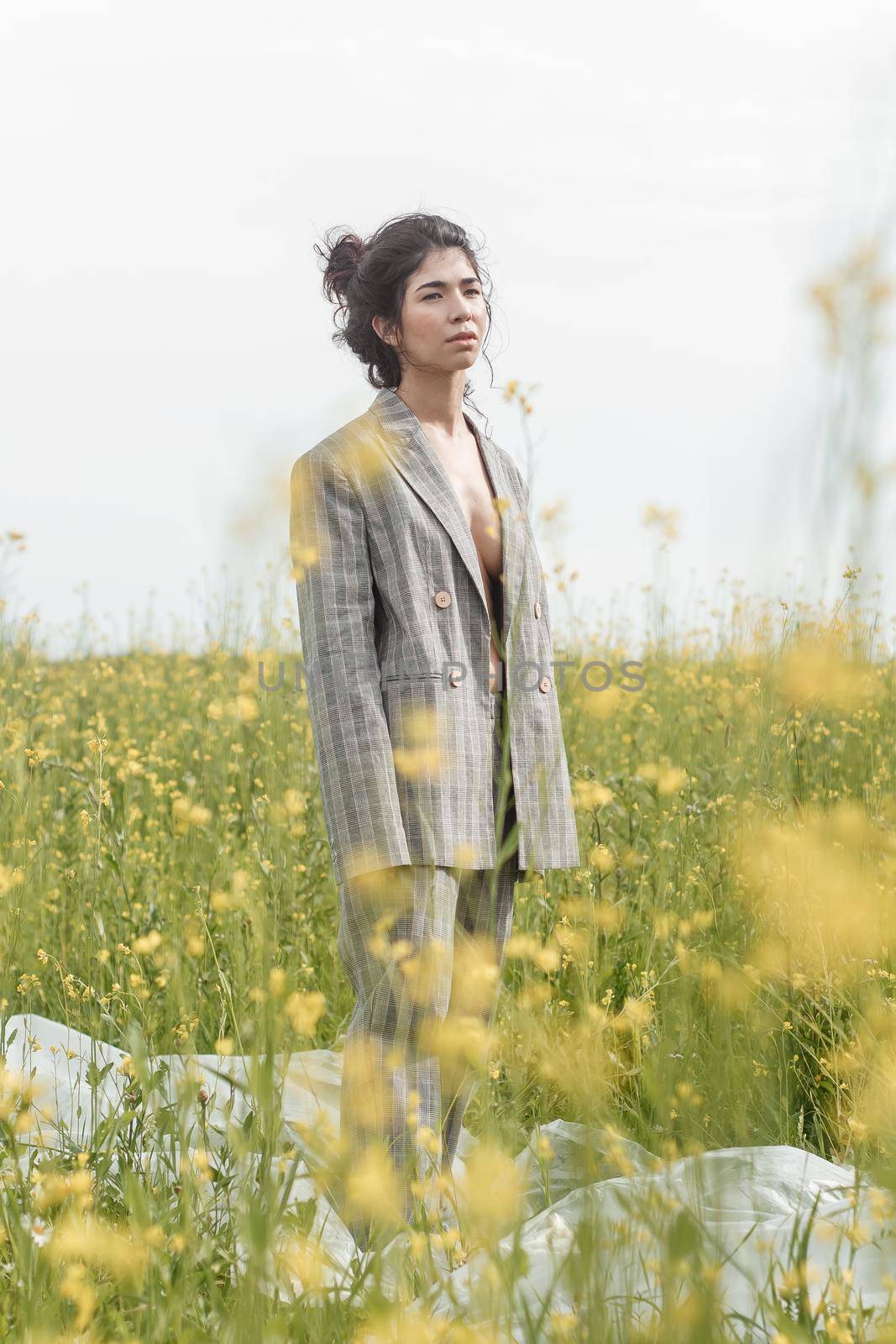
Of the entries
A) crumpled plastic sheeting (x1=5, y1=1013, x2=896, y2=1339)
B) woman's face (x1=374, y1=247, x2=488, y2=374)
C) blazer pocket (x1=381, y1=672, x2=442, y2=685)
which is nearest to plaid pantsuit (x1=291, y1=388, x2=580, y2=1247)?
blazer pocket (x1=381, y1=672, x2=442, y2=685)

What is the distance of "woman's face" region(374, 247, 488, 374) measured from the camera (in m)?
2.31

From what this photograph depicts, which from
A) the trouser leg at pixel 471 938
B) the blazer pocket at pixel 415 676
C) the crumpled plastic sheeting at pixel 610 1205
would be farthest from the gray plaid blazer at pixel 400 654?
the crumpled plastic sheeting at pixel 610 1205

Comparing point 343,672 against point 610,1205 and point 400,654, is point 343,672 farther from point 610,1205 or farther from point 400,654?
point 610,1205

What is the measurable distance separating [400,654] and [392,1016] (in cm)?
66

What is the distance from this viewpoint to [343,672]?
2.15 metres

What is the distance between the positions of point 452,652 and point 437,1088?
2.73 feet

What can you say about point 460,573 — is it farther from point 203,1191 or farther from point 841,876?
point 203,1191

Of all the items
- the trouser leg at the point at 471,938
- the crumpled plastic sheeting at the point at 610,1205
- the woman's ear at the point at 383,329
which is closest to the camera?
the crumpled plastic sheeting at the point at 610,1205

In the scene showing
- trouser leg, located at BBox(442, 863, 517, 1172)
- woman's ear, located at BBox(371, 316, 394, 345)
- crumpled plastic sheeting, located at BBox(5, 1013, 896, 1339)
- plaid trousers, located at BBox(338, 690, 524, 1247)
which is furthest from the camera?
woman's ear, located at BBox(371, 316, 394, 345)

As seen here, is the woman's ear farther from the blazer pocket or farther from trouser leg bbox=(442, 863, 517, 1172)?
trouser leg bbox=(442, 863, 517, 1172)

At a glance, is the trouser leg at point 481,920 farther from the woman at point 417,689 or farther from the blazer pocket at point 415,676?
the blazer pocket at point 415,676

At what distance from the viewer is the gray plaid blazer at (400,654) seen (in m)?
2.14

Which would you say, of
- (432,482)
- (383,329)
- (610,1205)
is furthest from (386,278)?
(610,1205)

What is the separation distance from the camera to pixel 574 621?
573 cm
